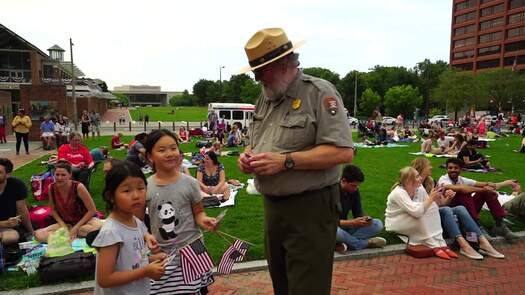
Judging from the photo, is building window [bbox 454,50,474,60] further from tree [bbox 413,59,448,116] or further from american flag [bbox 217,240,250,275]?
american flag [bbox 217,240,250,275]

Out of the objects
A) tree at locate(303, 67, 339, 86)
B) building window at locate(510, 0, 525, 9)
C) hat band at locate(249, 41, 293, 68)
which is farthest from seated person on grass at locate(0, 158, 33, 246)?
building window at locate(510, 0, 525, 9)

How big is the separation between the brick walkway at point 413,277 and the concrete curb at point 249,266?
74mm

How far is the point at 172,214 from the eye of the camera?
3.01m

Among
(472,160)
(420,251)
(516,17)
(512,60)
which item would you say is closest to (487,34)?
(516,17)

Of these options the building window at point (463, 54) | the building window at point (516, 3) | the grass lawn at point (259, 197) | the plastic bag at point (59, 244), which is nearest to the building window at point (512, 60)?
the building window at point (463, 54)

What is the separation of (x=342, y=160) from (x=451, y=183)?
16.5ft

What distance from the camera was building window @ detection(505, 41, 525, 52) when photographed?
80.6m

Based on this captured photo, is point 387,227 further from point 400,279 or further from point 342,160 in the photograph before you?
point 342,160

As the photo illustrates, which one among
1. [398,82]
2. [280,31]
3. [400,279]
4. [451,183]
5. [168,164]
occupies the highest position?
[398,82]

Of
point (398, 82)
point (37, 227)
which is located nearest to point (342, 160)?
point (37, 227)

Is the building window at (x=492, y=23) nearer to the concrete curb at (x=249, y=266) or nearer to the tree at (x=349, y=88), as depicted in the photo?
the tree at (x=349, y=88)

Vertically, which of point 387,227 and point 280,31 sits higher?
point 280,31

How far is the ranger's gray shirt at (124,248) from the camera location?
2.44m

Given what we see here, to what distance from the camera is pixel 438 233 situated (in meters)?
5.55
